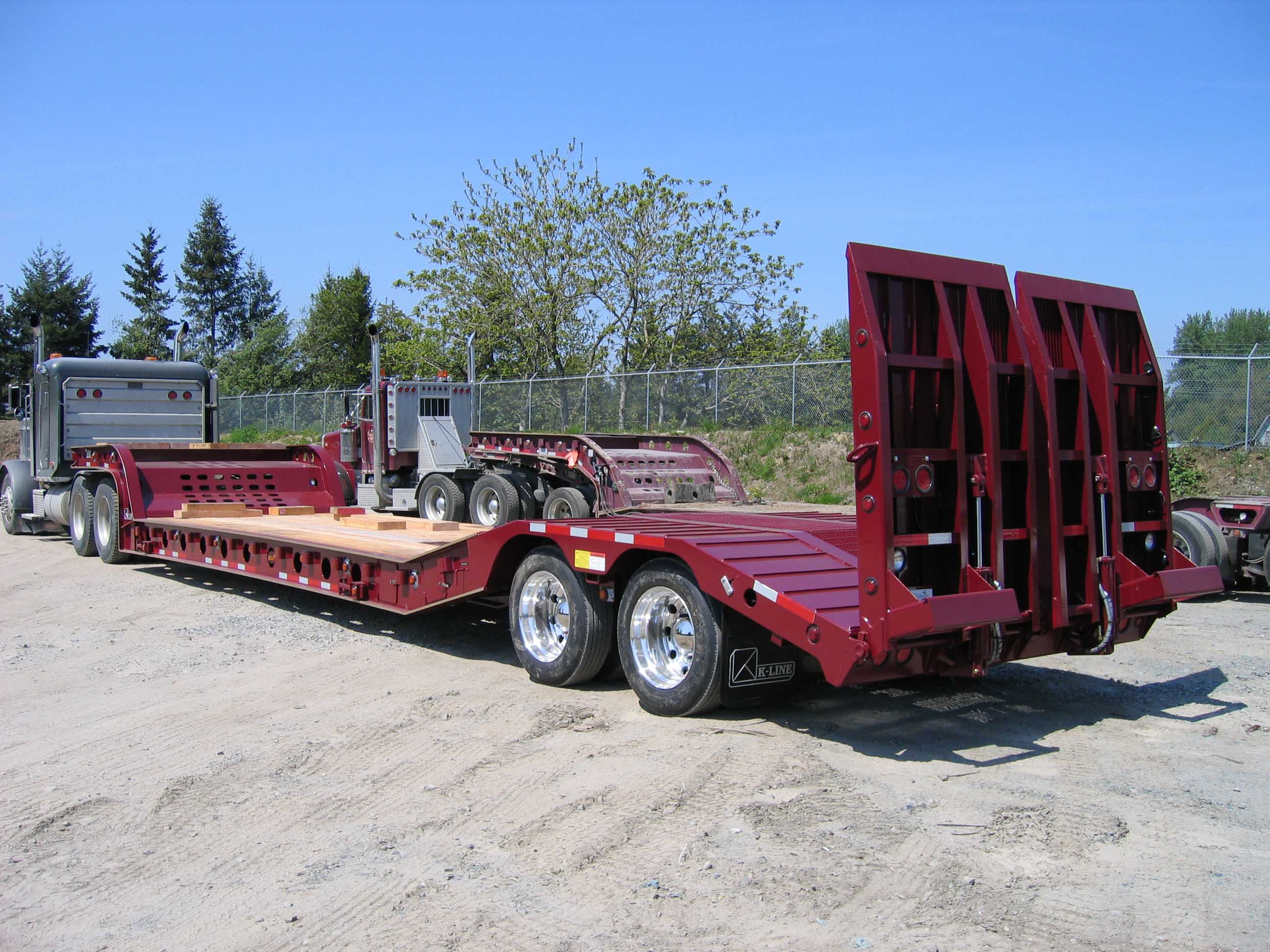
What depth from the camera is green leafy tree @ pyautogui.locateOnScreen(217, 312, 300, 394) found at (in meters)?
55.0

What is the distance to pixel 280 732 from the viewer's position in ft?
21.2

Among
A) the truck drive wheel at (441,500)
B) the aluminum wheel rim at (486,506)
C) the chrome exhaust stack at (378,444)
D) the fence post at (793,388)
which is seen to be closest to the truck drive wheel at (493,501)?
the aluminum wheel rim at (486,506)

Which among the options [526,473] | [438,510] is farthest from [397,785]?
Result: [438,510]

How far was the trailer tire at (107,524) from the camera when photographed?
13758 mm

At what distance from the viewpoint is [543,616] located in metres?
7.66

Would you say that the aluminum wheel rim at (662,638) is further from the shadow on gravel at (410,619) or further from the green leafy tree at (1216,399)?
the green leafy tree at (1216,399)

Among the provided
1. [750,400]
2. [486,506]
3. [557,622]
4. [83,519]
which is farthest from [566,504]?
[750,400]

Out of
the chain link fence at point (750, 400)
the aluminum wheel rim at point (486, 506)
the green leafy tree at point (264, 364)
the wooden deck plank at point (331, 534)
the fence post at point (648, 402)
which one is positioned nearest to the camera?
the wooden deck plank at point (331, 534)

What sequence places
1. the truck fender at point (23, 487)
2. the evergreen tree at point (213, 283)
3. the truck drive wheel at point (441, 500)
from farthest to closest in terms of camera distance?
the evergreen tree at point (213, 283) → the truck drive wheel at point (441, 500) → the truck fender at point (23, 487)

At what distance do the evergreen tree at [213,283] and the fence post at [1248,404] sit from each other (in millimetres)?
66744

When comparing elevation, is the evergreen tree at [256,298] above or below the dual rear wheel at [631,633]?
above

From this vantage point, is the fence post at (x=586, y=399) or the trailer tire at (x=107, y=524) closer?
the trailer tire at (x=107, y=524)

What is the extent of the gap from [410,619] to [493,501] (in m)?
6.74

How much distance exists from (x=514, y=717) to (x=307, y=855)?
2217 mm
